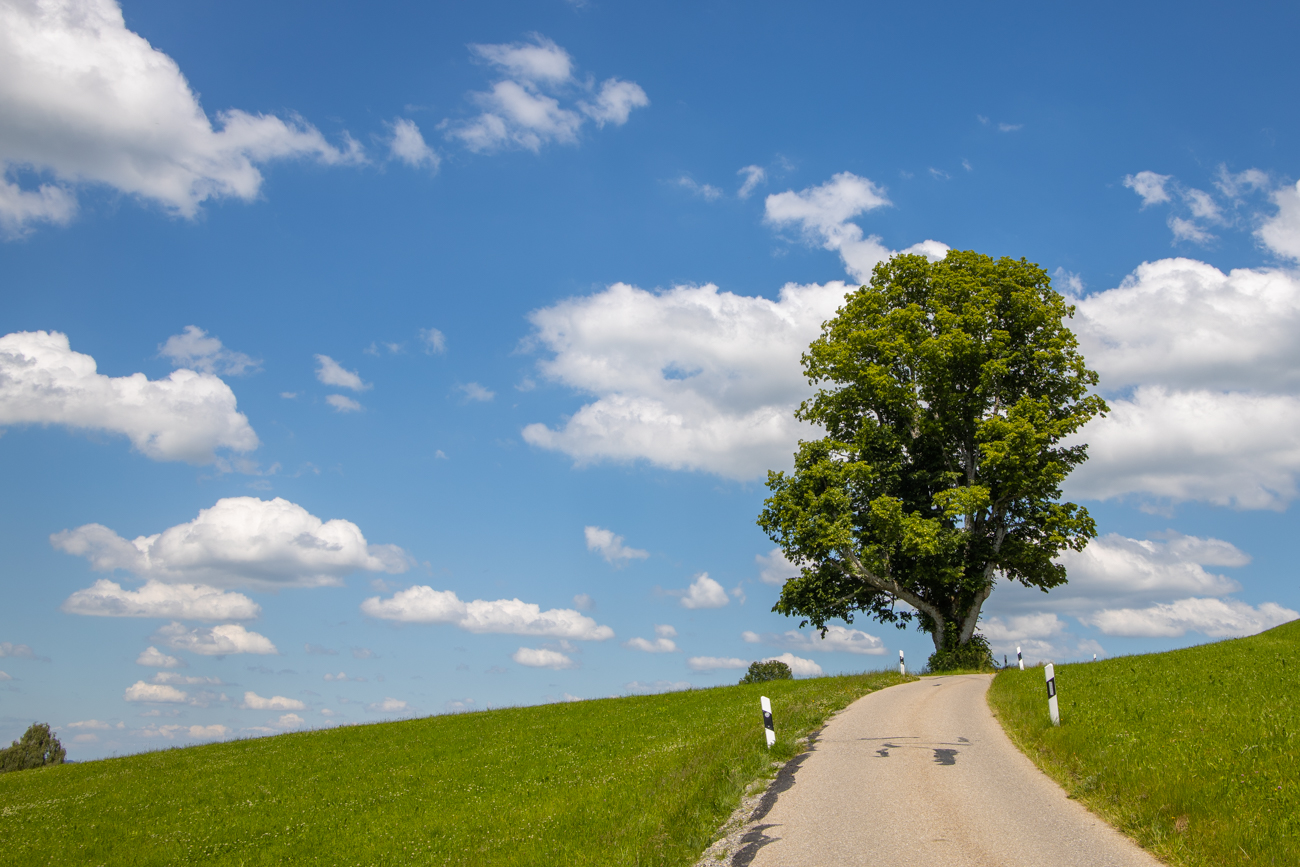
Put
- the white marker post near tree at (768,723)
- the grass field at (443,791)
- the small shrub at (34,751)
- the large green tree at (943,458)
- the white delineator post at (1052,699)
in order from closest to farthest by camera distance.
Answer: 1. the grass field at (443,791)
2. the white marker post near tree at (768,723)
3. the white delineator post at (1052,699)
4. the large green tree at (943,458)
5. the small shrub at (34,751)

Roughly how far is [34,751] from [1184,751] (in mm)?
71762

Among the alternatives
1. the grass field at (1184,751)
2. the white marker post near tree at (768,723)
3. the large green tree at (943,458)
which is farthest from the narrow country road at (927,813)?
the large green tree at (943,458)

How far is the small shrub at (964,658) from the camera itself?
34219mm

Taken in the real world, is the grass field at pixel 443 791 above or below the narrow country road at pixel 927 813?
below

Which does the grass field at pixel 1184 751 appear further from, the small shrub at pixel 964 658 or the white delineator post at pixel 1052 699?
the small shrub at pixel 964 658

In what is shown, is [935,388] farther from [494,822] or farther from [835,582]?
[494,822]

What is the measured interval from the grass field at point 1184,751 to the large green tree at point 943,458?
12579 millimetres

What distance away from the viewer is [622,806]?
12172 mm

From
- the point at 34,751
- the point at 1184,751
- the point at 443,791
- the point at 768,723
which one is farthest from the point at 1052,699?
the point at 34,751

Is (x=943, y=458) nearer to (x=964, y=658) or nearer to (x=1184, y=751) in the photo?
(x=964, y=658)

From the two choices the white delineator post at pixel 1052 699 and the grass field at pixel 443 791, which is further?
the white delineator post at pixel 1052 699

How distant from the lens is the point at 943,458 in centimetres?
3647

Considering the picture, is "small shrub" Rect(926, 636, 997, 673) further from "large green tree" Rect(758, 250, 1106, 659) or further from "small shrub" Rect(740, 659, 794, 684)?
"small shrub" Rect(740, 659, 794, 684)

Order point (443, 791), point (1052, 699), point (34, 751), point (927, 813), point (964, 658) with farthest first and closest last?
1. point (34, 751)
2. point (964, 658)
3. point (443, 791)
4. point (1052, 699)
5. point (927, 813)
